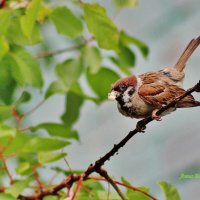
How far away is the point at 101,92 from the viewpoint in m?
3.20

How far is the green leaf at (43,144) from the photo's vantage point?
8.80 feet

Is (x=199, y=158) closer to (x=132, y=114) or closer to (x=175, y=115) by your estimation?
(x=175, y=115)

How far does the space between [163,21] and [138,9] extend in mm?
676

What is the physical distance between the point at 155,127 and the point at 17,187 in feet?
15.5

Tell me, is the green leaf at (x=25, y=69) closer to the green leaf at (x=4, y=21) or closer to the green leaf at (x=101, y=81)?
the green leaf at (x=4, y=21)

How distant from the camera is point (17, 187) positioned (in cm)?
265

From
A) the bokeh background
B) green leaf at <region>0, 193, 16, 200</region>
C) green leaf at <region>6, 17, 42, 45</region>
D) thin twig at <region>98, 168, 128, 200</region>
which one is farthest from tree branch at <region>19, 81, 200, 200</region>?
the bokeh background

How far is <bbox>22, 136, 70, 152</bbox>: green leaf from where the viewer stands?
2.68 meters

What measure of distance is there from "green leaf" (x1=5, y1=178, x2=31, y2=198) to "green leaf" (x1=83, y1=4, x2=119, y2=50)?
658mm

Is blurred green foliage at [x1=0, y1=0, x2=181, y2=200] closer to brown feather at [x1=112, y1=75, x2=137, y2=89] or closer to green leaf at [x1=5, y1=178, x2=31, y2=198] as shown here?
green leaf at [x1=5, y1=178, x2=31, y2=198]

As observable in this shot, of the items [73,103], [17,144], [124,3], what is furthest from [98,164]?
[124,3]

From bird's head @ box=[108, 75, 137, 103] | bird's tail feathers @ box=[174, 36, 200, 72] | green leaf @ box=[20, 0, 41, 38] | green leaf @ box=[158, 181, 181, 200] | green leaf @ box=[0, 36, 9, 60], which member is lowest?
green leaf @ box=[158, 181, 181, 200]

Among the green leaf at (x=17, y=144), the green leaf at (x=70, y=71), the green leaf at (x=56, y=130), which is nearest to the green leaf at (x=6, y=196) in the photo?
the green leaf at (x=17, y=144)

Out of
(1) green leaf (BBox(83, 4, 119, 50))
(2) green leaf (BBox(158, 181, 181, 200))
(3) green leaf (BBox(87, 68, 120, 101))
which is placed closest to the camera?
(2) green leaf (BBox(158, 181, 181, 200))
